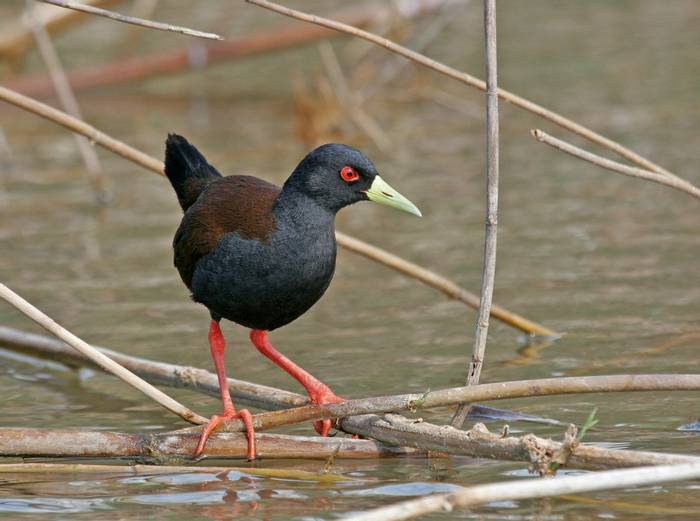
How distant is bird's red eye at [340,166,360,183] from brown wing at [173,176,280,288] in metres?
0.30

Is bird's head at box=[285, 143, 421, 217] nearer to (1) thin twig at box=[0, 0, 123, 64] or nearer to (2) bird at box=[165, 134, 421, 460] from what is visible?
(2) bird at box=[165, 134, 421, 460]

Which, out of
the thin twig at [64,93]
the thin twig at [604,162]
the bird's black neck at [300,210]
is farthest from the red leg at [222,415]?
the thin twig at [64,93]

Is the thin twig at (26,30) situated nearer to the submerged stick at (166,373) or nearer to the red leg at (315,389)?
the submerged stick at (166,373)

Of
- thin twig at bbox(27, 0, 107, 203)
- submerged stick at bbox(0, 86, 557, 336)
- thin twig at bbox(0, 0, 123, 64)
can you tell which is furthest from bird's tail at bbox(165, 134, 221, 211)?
thin twig at bbox(0, 0, 123, 64)

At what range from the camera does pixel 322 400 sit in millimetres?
4926

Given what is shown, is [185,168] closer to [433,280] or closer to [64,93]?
[433,280]

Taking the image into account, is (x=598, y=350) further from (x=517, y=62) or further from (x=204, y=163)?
(x=517, y=62)

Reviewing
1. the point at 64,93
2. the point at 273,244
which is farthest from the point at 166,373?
the point at 64,93

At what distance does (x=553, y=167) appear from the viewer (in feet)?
31.7

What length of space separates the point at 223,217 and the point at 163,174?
0.99 metres

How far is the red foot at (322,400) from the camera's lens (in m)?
4.83

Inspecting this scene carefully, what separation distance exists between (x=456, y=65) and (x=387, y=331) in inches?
267

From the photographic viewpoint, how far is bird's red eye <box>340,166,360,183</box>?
4.88 meters

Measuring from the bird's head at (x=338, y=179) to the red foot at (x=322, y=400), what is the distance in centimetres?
71
